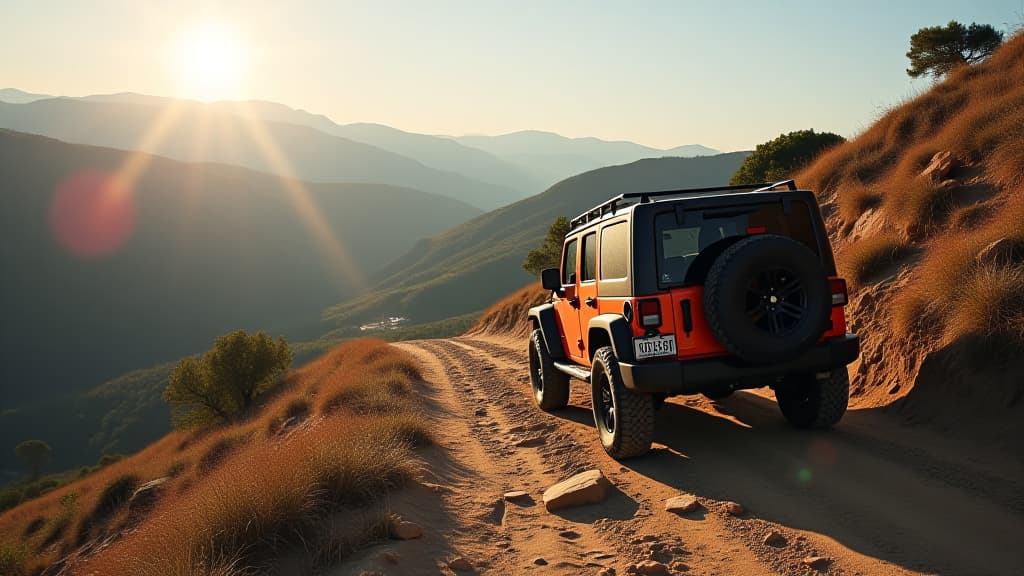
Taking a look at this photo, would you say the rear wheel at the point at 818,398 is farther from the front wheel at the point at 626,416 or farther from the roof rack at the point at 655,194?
the roof rack at the point at 655,194

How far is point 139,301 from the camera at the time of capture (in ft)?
504

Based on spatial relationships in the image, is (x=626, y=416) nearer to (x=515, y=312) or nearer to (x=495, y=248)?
(x=515, y=312)

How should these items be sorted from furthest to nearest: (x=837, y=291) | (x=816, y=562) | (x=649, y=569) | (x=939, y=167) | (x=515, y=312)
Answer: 1. (x=515, y=312)
2. (x=939, y=167)
3. (x=837, y=291)
4. (x=649, y=569)
5. (x=816, y=562)

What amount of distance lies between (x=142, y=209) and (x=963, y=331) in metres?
206

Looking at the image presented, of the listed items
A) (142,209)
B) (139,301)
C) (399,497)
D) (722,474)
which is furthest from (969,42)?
(142,209)

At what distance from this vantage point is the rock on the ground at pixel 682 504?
447 centimetres

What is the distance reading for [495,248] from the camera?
163625 mm

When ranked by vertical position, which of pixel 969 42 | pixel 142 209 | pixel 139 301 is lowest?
pixel 139 301

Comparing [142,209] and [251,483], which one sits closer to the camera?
[251,483]

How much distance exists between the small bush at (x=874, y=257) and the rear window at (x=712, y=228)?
366cm

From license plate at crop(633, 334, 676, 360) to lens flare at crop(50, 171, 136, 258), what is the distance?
7475 inches

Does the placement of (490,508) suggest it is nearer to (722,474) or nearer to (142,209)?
(722,474)

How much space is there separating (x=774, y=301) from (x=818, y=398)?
142cm

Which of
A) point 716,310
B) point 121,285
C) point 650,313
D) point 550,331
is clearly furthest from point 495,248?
point 716,310
